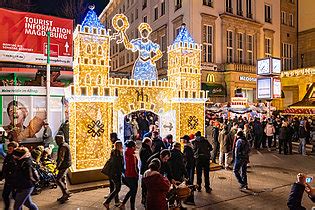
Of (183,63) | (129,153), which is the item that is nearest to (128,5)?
(183,63)

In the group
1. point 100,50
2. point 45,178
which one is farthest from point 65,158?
point 100,50

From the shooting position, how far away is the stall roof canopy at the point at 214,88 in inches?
967

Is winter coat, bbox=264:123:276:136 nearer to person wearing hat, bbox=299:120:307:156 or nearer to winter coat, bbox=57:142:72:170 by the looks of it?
person wearing hat, bbox=299:120:307:156

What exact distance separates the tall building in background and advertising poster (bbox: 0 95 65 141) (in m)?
9.84

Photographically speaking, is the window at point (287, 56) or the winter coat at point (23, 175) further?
the window at point (287, 56)

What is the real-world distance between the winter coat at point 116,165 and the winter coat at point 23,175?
70.3 inches

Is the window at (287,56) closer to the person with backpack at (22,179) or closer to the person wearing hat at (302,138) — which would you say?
the person wearing hat at (302,138)

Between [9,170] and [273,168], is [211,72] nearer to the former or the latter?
[273,168]

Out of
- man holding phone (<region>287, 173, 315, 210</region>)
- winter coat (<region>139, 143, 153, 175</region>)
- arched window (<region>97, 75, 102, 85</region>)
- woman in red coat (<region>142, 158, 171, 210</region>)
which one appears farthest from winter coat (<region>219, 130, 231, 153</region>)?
woman in red coat (<region>142, 158, 171, 210</region>)

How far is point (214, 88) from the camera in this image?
82.0ft

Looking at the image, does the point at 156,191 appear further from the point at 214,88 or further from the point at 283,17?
the point at 283,17

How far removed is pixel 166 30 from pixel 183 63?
1792 centimetres

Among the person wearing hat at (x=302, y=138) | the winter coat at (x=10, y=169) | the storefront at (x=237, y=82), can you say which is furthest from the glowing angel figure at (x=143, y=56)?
the storefront at (x=237, y=82)

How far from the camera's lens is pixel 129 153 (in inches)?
266
